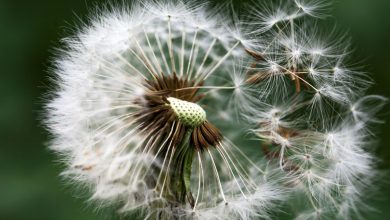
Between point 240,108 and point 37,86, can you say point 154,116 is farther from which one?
point 37,86

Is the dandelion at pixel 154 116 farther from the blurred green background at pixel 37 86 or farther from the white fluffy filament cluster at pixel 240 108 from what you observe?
the blurred green background at pixel 37 86

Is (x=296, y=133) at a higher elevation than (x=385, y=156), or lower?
higher

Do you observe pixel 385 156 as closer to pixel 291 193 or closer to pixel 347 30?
pixel 347 30

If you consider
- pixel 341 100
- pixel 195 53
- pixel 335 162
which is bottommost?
pixel 335 162

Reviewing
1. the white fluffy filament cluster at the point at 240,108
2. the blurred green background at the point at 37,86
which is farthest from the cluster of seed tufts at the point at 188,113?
the blurred green background at the point at 37,86

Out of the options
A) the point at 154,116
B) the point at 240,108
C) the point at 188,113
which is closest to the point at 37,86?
the point at 240,108

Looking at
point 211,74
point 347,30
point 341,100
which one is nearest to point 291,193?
point 341,100

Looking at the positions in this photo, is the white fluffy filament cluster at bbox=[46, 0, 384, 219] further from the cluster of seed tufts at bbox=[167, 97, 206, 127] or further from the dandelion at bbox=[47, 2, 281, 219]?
the cluster of seed tufts at bbox=[167, 97, 206, 127]
